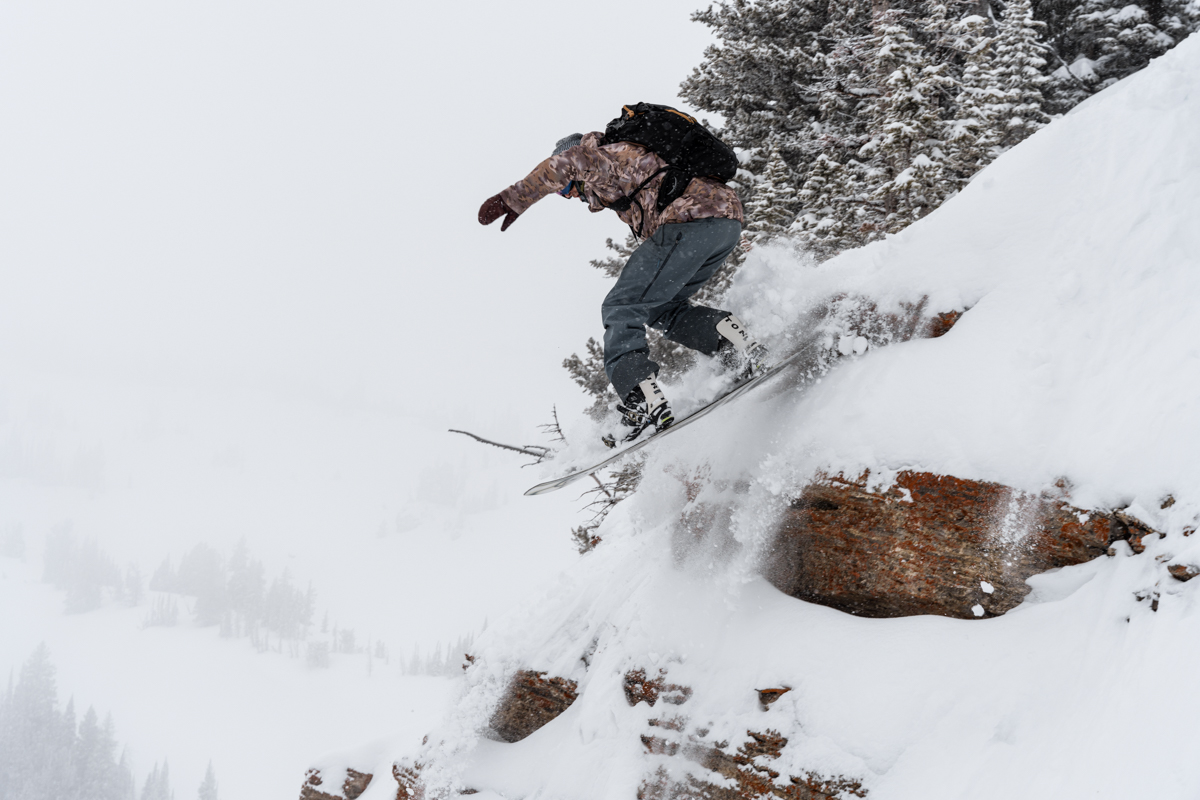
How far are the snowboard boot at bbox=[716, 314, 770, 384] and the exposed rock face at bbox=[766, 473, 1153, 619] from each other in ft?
3.02

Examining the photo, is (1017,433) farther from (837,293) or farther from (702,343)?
(702,343)

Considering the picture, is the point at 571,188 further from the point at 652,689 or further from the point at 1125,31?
the point at 1125,31

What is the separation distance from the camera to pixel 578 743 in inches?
196

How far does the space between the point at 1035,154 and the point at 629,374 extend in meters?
3.37

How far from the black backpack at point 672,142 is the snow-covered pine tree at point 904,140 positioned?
6.52 metres

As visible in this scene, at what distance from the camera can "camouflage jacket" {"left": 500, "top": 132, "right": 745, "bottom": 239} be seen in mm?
3928

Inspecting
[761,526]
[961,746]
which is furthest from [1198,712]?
[761,526]

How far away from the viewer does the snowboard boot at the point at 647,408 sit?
13.5 feet

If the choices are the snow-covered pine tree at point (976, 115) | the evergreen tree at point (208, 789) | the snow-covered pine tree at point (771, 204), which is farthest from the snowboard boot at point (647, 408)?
the evergreen tree at point (208, 789)

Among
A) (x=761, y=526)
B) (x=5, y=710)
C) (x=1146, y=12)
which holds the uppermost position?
(x=1146, y=12)

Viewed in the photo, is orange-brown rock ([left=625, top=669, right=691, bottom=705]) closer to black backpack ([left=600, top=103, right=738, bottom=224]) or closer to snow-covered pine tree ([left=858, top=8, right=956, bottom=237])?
black backpack ([left=600, top=103, right=738, bottom=224])

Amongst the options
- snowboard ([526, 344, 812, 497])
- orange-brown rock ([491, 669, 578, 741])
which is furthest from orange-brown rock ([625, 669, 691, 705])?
snowboard ([526, 344, 812, 497])

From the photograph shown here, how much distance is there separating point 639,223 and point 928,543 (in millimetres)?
2786

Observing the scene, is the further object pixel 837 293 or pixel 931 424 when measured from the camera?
pixel 837 293
